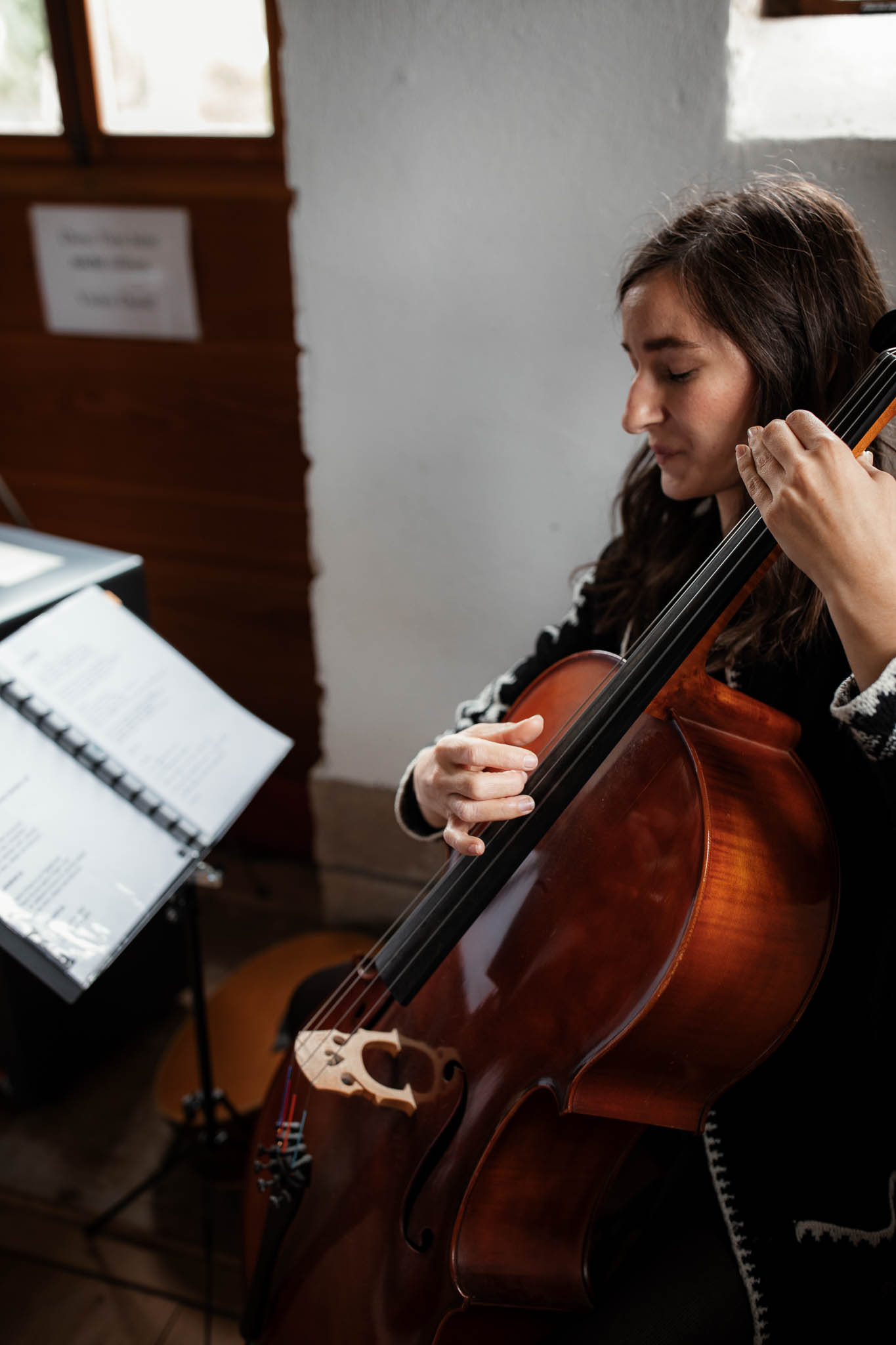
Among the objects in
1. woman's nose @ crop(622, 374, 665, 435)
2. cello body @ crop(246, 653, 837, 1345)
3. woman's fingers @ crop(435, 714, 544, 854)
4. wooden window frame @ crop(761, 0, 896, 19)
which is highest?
wooden window frame @ crop(761, 0, 896, 19)

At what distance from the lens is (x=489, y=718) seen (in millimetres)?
1221

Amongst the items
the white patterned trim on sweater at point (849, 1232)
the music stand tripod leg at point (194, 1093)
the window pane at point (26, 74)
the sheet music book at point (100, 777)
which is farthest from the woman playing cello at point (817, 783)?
the window pane at point (26, 74)

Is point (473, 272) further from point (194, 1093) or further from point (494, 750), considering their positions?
point (194, 1093)

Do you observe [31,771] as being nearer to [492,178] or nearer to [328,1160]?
[328,1160]

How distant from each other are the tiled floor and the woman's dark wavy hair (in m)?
1.07

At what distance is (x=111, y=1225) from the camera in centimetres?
141

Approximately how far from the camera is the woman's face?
0.92m

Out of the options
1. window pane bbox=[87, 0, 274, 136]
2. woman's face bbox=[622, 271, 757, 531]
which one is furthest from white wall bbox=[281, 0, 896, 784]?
woman's face bbox=[622, 271, 757, 531]

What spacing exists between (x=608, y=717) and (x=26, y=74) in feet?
5.11

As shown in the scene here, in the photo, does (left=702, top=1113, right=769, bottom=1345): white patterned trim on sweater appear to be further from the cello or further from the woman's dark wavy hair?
the woman's dark wavy hair

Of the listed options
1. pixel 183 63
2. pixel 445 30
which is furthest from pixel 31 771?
pixel 183 63

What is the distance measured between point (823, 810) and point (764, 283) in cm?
47

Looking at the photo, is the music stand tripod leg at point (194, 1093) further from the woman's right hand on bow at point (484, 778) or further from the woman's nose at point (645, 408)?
the woman's nose at point (645, 408)

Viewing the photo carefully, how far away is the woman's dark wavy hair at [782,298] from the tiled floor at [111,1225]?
42.2 inches
